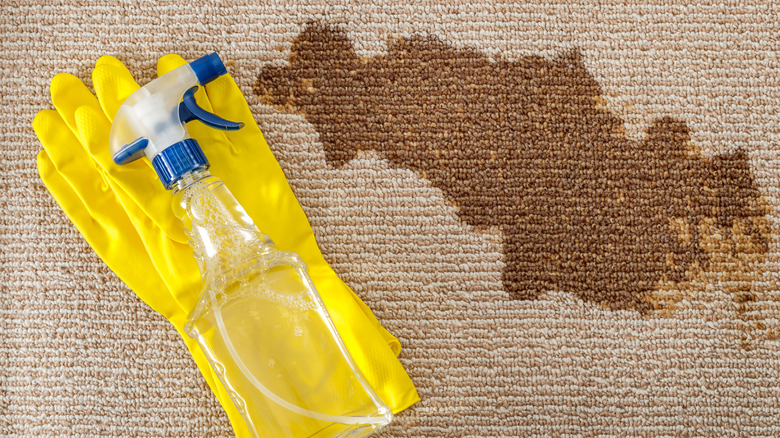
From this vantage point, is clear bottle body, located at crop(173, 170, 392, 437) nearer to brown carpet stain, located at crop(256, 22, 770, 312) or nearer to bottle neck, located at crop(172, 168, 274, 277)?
bottle neck, located at crop(172, 168, 274, 277)

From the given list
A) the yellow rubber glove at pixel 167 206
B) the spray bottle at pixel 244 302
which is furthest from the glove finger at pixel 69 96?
the spray bottle at pixel 244 302

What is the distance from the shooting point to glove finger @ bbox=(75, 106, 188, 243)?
0.51 metres

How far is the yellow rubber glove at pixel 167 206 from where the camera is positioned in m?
0.52

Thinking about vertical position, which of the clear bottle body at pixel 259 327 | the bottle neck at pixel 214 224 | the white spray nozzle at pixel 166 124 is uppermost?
the white spray nozzle at pixel 166 124

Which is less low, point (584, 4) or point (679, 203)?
point (584, 4)

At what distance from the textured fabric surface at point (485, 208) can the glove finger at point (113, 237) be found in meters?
0.03

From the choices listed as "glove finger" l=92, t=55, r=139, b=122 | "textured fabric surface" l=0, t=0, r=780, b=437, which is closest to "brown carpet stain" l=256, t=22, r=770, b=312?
"textured fabric surface" l=0, t=0, r=780, b=437

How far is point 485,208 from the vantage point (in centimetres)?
56

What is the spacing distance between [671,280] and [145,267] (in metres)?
0.53

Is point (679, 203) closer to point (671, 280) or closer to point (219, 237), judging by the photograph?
point (671, 280)

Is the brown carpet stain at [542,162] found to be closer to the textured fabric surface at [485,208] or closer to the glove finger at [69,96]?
the textured fabric surface at [485,208]

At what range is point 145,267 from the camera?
54cm

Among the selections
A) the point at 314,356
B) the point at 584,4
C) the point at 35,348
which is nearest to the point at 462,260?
the point at 314,356

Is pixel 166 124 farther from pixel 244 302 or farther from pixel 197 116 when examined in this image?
pixel 244 302
